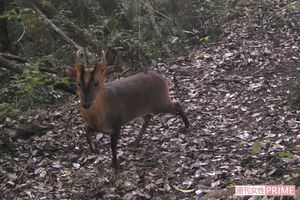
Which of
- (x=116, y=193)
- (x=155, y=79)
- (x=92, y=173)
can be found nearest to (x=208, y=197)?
(x=116, y=193)

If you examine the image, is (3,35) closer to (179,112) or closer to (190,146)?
(179,112)

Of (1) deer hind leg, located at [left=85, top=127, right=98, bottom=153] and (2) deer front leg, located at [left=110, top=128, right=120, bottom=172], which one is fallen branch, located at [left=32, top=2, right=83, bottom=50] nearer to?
(1) deer hind leg, located at [left=85, top=127, right=98, bottom=153]

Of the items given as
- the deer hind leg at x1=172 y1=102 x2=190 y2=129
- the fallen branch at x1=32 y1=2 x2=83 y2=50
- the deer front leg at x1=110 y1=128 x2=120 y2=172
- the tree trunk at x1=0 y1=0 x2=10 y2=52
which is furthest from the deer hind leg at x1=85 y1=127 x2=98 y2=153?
the tree trunk at x1=0 y1=0 x2=10 y2=52

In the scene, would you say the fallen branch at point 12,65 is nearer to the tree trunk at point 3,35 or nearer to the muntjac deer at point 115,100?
the muntjac deer at point 115,100

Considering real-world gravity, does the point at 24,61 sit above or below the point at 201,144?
above

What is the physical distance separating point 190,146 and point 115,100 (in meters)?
1.17

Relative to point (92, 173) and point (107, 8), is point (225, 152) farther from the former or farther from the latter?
point (107, 8)

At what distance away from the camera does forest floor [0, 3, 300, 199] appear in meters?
5.73

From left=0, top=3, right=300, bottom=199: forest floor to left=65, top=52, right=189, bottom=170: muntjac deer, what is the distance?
1.09 feet

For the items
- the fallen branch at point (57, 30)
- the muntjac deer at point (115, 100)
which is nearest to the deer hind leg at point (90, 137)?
the muntjac deer at point (115, 100)

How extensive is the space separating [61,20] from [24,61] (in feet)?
5.35

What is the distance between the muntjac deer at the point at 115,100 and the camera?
18.9 ft

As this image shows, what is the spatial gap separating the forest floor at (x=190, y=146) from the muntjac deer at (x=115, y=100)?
33cm

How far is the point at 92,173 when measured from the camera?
6.21m
